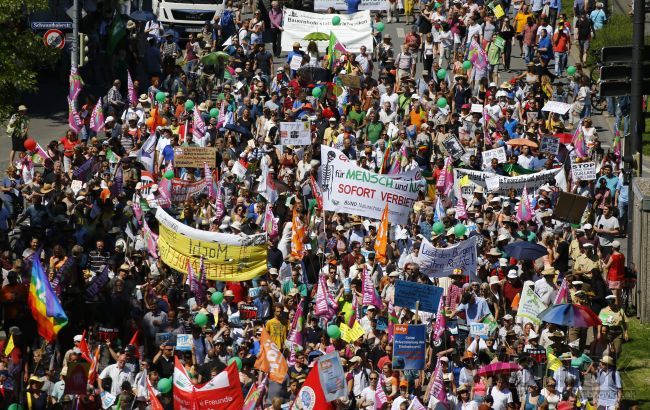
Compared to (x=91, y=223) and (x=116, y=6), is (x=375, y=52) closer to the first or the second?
(x=116, y=6)

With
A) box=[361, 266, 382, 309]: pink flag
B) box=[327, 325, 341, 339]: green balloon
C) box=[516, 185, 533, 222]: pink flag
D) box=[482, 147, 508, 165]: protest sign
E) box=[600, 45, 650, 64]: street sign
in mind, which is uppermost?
box=[600, 45, 650, 64]: street sign

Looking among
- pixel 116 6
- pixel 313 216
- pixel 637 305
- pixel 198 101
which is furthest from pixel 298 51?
pixel 637 305

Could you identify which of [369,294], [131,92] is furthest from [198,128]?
[369,294]

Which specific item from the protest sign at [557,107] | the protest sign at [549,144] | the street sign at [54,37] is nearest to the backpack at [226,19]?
the street sign at [54,37]

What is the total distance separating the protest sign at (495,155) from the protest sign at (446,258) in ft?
17.3

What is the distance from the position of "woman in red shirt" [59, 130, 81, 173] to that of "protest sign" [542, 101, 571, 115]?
9277 millimetres

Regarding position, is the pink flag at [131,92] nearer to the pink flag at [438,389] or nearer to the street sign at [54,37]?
the street sign at [54,37]

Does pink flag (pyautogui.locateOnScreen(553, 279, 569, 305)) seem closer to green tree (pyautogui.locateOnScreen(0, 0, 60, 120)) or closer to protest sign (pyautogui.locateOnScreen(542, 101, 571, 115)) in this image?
protest sign (pyautogui.locateOnScreen(542, 101, 571, 115))

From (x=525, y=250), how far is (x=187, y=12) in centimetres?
1874

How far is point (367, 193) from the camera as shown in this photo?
102 feet

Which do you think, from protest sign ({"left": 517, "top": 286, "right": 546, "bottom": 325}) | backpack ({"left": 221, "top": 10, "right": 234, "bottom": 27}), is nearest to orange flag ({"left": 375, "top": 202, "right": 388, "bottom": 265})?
protest sign ({"left": 517, "top": 286, "right": 546, "bottom": 325})

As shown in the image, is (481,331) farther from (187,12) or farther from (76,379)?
(187,12)

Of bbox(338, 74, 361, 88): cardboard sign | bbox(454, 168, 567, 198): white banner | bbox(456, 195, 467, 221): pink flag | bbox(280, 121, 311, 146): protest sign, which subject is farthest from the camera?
bbox(338, 74, 361, 88): cardboard sign

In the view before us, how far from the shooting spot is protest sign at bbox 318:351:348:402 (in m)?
25.4
